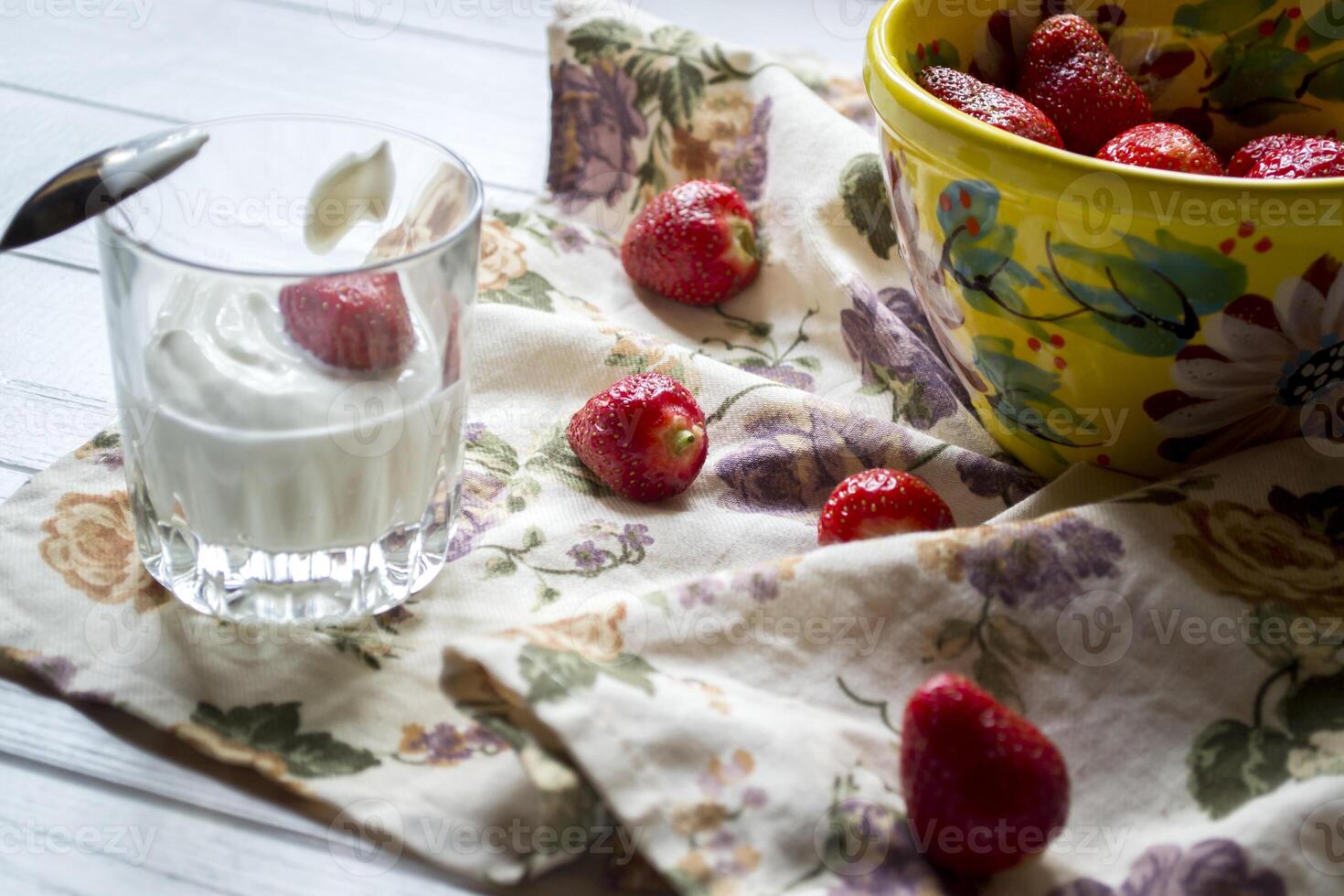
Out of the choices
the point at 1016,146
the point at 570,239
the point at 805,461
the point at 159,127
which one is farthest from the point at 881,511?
the point at 159,127

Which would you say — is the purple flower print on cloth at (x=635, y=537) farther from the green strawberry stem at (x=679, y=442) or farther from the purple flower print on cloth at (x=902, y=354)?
the purple flower print on cloth at (x=902, y=354)

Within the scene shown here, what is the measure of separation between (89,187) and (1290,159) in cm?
61

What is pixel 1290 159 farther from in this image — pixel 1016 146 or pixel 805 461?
pixel 805 461

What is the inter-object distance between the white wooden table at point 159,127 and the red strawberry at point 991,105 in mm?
439

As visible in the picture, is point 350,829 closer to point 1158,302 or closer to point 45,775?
point 45,775

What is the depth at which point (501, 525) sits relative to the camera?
77cm

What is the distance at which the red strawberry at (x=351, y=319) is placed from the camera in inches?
23.9

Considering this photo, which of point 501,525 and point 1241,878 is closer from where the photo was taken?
point 1241,878

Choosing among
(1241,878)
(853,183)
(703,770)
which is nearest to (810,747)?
(703,770)

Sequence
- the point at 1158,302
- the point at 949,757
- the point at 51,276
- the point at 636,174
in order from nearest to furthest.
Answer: the point at 949,757
the point at 1158,302
the point at 51,276
the point at 636,174

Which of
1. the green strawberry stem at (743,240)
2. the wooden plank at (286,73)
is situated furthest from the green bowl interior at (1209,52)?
the wooden plank at (286,73)

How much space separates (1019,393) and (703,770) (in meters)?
0.31

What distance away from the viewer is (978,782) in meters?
0.56

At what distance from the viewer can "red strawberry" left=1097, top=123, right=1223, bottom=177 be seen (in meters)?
0.74
